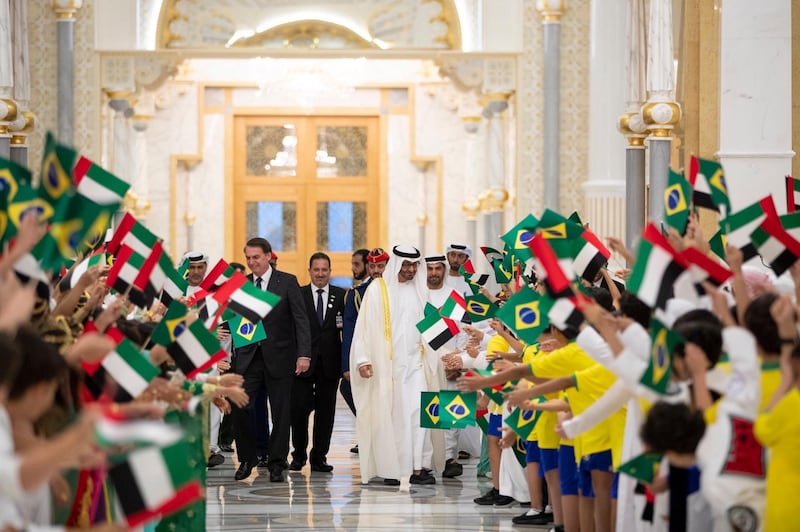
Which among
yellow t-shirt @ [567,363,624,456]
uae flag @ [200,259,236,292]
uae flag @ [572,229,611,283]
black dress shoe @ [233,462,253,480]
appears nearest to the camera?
yellow t-shirt @ [567,363,624,456]

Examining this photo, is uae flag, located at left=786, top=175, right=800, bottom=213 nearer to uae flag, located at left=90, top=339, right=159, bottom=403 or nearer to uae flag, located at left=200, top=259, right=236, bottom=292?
uae flag, located at left=200, top=259, right=236, bottom=292

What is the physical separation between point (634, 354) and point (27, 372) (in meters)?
2.20

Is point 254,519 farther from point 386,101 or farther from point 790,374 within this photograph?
point 386,101

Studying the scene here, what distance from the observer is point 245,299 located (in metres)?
7.52

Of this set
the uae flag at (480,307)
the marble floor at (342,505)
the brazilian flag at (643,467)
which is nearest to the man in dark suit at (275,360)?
the marble floor at (342,505)

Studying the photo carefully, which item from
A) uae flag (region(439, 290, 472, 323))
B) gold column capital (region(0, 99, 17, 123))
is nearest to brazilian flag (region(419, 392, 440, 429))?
uae flag (region(439, 290, 472, 323))

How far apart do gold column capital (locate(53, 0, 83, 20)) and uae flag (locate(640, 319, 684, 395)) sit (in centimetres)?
1137

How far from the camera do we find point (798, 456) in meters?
4.52

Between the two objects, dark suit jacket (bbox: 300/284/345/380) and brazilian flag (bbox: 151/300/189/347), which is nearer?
brazilian flag (bbox: 151/300/189/347)

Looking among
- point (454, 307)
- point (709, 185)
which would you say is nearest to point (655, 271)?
point (709, 185)

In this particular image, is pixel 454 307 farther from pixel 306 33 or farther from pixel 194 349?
pixel 306 33

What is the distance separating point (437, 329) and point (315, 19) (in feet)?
26.5

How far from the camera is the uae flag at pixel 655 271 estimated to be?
5.25 m

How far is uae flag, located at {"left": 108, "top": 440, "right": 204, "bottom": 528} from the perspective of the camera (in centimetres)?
380
